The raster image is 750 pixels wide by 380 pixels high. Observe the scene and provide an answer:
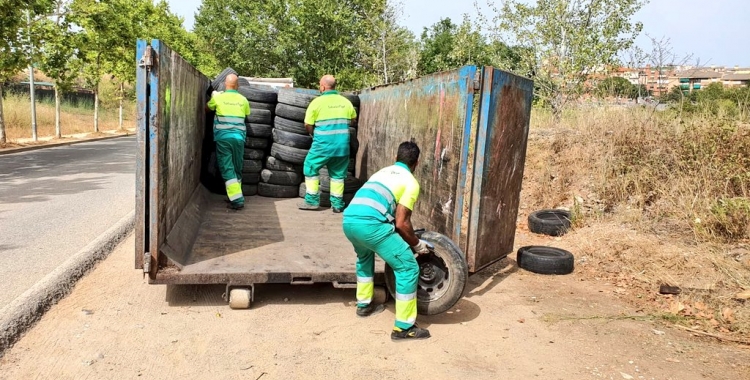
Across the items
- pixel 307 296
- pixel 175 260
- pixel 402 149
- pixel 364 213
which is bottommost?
pixel 307 296

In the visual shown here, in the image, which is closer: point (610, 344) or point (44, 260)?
point (610, 344)

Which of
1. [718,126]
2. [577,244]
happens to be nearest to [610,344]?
[577,244]

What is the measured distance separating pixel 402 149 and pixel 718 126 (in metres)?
5.69

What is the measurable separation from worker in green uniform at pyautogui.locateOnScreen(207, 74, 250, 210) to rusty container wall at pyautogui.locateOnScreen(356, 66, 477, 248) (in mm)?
1884

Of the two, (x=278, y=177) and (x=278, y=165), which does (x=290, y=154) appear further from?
(x=278, y=177)

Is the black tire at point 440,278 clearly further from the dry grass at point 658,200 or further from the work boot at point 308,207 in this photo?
the work boot at point 308,207

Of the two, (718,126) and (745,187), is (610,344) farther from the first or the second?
(718,126)

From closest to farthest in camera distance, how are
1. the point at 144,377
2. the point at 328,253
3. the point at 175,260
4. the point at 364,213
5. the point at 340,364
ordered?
the point at 144,377 → the point at 340,364 → the point at 364,213 → the point at 175,260 → the point at 328,253

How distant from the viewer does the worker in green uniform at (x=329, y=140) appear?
688 cm

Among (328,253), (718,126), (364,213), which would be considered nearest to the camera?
(364,213)

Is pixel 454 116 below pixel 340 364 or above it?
above

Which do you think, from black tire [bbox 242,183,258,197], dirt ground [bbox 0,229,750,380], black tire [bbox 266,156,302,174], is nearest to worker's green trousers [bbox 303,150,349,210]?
black tire [bbox 266,156,302,174]

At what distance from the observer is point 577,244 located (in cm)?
662

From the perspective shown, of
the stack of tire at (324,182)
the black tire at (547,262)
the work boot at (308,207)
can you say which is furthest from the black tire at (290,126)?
the black tire at (547,262)
